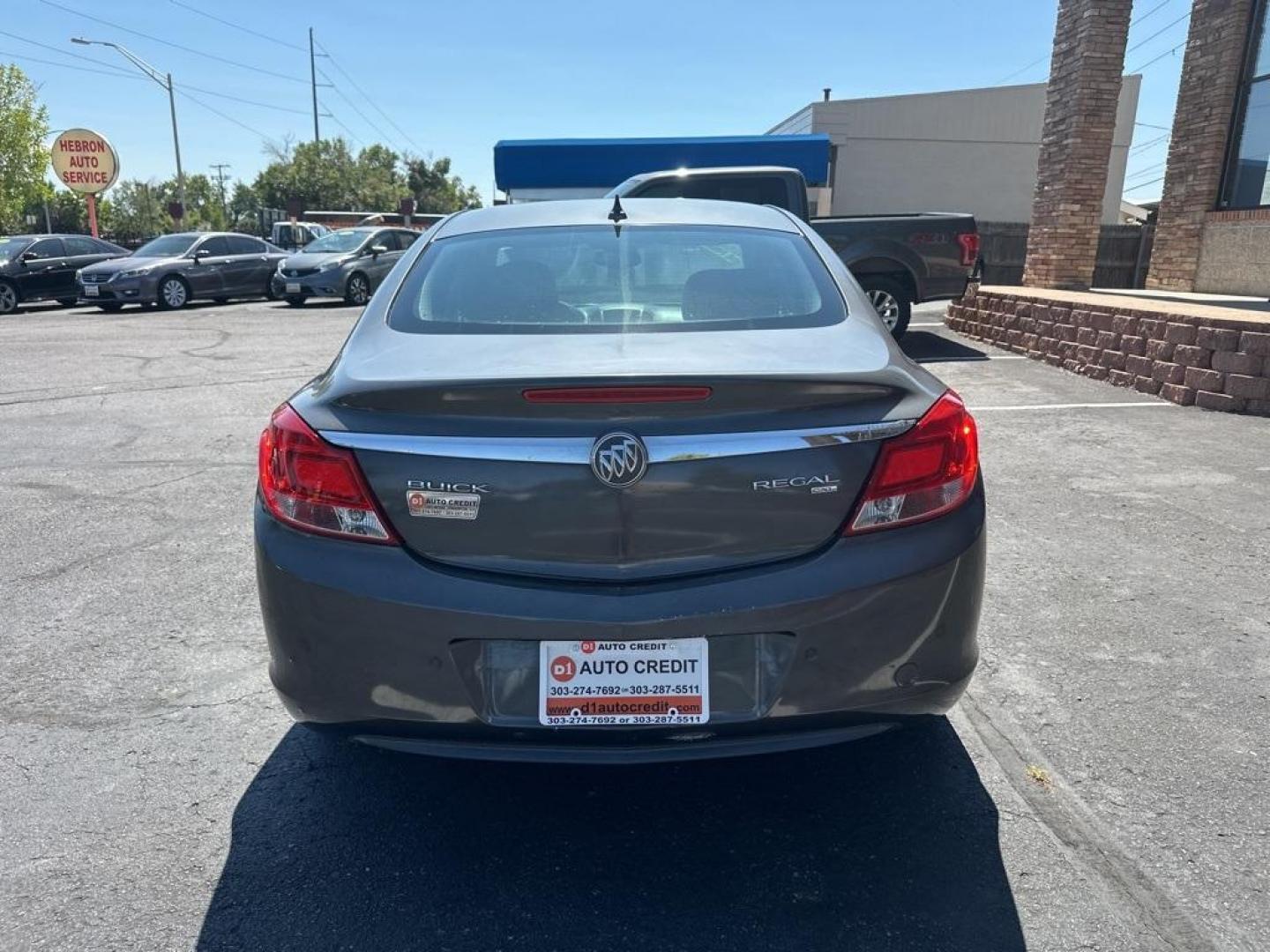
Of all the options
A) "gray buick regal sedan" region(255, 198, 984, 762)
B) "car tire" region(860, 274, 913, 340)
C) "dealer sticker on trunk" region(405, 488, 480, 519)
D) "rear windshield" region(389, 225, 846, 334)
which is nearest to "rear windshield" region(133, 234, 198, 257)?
"car tire" region(860, 274, 913, 340)

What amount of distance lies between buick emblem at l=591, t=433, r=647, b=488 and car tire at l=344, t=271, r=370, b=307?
17977 mm

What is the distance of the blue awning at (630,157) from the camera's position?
16047 mm

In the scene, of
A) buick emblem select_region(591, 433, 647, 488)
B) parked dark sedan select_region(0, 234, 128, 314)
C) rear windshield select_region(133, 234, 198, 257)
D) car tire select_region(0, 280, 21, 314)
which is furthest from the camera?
rear windshield select_region(133, 234, 198, 257)

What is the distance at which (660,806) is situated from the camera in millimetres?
2666

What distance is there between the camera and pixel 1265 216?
1292 centimetres

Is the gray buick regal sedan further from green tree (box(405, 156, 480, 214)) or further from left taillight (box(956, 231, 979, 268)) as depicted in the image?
green tree (box(405, 156, 480, 214))

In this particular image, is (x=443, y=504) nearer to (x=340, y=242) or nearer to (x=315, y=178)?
(x=340, y=242)

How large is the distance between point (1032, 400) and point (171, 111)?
49550 mm

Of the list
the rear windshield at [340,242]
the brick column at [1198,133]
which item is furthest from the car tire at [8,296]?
the brick column at [1198,133]

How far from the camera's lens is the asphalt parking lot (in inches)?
86.2

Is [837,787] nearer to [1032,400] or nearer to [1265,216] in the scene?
[1032,400]

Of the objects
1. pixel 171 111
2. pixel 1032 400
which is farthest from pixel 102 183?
pixel 1032 400

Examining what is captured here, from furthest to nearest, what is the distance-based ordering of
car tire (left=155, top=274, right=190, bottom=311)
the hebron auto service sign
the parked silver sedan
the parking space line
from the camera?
the hebron auto service sign
the parked silver sedan
car tire (left=155, top=274, right=190, bottom=311)
the parking space line

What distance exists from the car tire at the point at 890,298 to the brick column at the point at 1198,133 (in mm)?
6207
